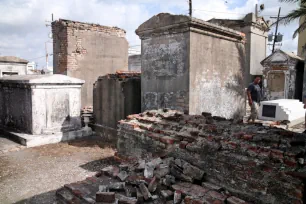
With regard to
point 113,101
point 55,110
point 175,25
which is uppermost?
point 175,25

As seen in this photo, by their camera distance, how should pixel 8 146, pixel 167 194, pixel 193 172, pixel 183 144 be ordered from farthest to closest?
pixel 8 146 → pixel 183 144 → pixel 193 172 → pixel 167 194

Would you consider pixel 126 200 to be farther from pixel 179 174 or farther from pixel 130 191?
pixel 179 174

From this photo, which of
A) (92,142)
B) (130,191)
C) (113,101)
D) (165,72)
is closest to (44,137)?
(92,142)

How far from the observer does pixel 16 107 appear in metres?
8.18

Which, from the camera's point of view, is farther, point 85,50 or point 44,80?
point 85,50

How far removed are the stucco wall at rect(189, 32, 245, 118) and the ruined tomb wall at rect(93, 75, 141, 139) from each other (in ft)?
6.73

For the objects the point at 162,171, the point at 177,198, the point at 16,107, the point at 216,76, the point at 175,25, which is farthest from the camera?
the point at 16,107

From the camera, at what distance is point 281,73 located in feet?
41.0

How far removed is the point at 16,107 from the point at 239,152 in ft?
25.4

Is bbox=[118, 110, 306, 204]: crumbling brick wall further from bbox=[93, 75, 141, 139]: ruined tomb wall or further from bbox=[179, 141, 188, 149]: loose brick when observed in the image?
bbox=[93, 75, 141, 139]: ruined tomb wall

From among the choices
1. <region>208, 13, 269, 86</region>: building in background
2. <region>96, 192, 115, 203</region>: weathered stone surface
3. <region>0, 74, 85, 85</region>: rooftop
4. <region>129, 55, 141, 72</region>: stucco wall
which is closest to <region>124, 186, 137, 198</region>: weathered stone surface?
<region>96, 192, 115, 203</region>: weathered stone surface

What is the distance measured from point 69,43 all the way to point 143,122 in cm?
684

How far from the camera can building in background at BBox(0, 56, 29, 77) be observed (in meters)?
18.8

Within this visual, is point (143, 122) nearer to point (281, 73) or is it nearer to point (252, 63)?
point (281, 73)
